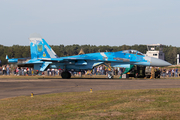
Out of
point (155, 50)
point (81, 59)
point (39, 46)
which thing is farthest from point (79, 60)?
point (155, 50)

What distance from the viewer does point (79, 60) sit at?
94.7ft

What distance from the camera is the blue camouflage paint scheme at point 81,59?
27719mm

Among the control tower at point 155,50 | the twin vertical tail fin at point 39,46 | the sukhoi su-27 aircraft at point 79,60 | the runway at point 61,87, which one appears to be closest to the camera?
the runway at point 61,87

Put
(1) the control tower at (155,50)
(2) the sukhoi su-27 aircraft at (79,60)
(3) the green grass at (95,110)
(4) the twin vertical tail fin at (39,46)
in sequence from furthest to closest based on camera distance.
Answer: (1) the control tower at (155,50), (4) the twin vertical tail fin at (39,46), (2) the sukhoi su-27 aircraft at (79,60), (3) the green grass at (95,110)

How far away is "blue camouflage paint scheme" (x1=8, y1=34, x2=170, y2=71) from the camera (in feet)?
90.9

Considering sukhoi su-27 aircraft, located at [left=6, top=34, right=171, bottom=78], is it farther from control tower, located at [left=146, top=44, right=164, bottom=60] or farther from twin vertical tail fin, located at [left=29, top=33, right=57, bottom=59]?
control tower, located at [left=146, top=44, right=164, bottom=60]

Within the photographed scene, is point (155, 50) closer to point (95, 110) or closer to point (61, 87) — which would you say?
point (61, 87)

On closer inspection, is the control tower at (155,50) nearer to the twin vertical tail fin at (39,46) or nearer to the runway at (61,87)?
the twin vertical tail fin at (39,46)

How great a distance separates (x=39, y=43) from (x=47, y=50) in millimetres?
1295

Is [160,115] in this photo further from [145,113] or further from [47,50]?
[47,50]

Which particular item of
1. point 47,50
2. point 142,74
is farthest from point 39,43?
point 142,74

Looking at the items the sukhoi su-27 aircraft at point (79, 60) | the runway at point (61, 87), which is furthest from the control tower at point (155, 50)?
the runway at point (61, 87)

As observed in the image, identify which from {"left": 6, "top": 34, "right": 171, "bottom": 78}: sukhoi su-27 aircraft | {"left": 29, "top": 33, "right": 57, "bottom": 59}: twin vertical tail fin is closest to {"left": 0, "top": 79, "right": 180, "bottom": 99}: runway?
{"left": 6, "top": 34, "right": 171, "bottom": 78}: sukhoi su-27 aircraft

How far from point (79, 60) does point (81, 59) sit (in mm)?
448
